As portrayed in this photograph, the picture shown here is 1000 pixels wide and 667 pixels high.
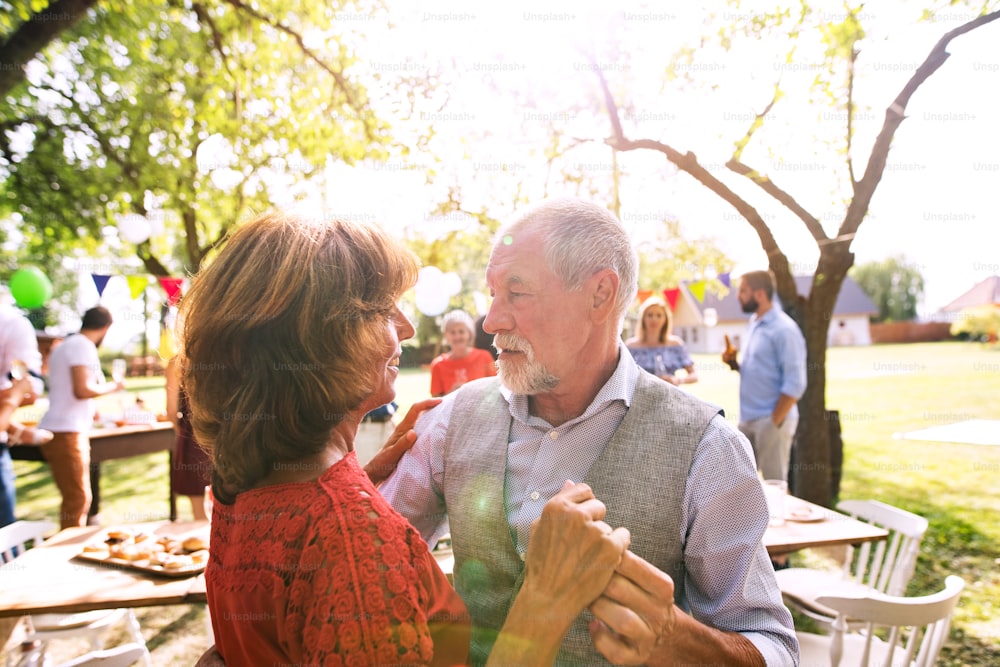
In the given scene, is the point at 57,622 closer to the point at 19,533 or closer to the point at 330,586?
the point at 19,533

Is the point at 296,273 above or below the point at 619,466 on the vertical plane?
above

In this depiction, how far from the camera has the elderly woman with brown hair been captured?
1079 mm

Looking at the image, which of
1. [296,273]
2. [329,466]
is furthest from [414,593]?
[296,273]

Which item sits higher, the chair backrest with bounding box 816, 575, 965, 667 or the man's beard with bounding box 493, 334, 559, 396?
the man's beard with bounding box 493, 334, 559, 396

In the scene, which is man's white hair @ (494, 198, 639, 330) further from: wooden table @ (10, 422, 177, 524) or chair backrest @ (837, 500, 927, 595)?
wooden table @ (10, 422, 177, 524)

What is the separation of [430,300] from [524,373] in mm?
5811

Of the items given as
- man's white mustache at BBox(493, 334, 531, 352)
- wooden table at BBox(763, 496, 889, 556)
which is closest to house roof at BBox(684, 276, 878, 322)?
wooden table at BBox(763, 496, 889, 556)

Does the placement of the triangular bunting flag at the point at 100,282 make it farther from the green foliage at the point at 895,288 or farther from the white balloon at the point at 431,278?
the green foliage at the point at 895,288

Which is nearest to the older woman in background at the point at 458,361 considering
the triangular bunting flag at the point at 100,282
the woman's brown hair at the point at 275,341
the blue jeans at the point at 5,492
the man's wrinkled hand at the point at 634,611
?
the blue jeans at the point at 5,492

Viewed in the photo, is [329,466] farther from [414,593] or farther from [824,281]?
[824,281]

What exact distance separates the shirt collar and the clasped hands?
0.53 metres

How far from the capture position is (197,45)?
7848 mm

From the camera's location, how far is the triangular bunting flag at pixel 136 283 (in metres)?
6.77

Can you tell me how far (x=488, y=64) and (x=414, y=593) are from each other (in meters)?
7.24
